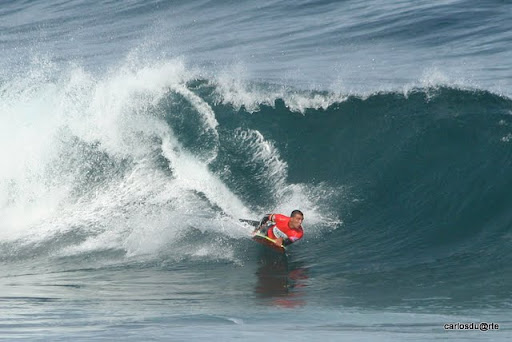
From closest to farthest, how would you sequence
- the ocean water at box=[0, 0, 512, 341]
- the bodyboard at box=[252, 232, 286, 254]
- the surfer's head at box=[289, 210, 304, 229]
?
the ocean water at box=[0, 0, 512, 341], the surfer's head at box=[289, 210, 304, 229], the bodyboard at box=[252, 232, 286, 254]

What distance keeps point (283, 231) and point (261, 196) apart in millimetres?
2592

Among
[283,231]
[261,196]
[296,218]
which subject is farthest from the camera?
[261,196]

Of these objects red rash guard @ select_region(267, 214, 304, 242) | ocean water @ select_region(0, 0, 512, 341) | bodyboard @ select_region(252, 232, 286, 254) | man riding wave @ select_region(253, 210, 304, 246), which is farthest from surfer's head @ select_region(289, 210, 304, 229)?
ocean water @ select_region(0, 0, 512, 341)

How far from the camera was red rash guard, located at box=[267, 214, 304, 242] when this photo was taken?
42.5ft

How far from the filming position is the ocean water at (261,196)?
10.5 meters

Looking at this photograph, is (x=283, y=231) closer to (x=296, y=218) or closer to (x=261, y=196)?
(x=296, y=218)

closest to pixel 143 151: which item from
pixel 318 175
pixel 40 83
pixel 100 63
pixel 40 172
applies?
pixel 40 172

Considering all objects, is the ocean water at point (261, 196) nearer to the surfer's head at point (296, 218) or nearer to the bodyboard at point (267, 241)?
the bodyboard at point (267, 241)

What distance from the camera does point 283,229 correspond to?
1301cm

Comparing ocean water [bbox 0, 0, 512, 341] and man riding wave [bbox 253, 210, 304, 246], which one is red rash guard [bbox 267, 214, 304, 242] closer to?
man riding wave [bbox 253, 210, 304, 246]

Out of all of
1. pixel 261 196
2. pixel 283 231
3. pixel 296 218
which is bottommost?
pixel 283 231

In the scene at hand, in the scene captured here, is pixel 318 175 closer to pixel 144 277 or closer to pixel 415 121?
pixel 415 121

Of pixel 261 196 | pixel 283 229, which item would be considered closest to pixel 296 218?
pixel 283 229

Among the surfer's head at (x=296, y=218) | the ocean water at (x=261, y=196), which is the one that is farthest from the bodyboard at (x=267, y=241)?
the surfer's head at (x=296, y=218)
